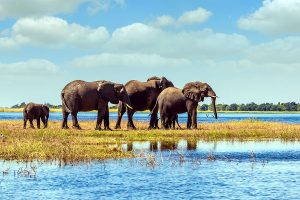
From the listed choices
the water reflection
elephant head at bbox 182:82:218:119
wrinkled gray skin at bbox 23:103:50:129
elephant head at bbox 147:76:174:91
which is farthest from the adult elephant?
the water reflection

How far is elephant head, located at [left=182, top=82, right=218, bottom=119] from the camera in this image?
43281 millimetres

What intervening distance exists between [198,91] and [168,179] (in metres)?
23.1

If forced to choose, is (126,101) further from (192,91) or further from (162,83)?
(192,91)

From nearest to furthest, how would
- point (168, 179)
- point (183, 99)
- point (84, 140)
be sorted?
1. point (168, 179)
2. point (84, 140)
3. point (183, 99)

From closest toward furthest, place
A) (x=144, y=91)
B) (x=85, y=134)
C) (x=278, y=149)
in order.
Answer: (x=278, y=149)
(x=85, y=134)
(x=144, y=91)

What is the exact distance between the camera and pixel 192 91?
4334cm

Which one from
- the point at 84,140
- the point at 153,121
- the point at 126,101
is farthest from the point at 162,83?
the point at 84,140

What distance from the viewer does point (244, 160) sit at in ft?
86.7

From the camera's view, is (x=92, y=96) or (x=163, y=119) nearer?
(x=92, y=96)

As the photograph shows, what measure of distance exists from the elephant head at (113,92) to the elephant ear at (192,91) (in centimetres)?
428

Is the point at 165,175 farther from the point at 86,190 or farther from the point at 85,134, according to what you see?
the point at 85,134

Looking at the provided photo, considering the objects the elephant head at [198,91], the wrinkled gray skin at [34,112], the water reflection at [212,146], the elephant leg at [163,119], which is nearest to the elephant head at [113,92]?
the elephant leg at [163,119]

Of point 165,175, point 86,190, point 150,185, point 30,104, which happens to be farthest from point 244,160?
point 30,104

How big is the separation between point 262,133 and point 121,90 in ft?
34.9
